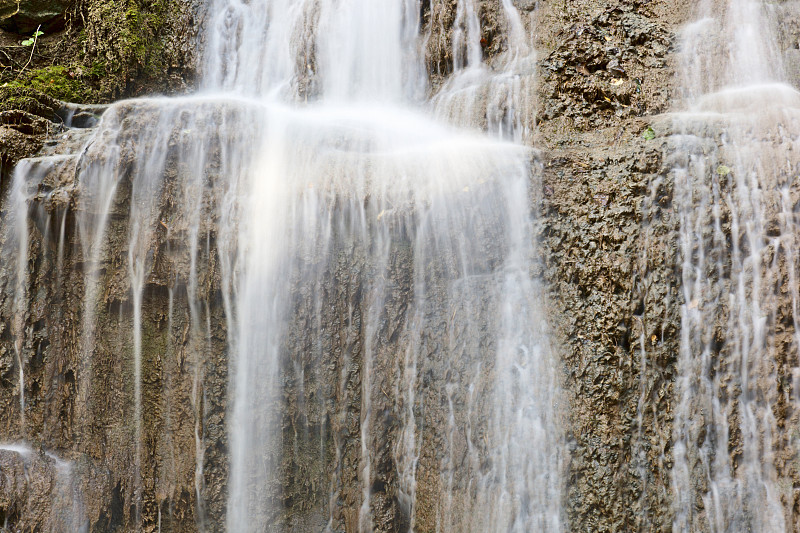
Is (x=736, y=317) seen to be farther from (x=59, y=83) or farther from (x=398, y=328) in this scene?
(x=59, y=83)

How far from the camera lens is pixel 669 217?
3.92 m

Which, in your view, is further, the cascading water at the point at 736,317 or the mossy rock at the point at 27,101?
the mossy rock at the point at 27,101

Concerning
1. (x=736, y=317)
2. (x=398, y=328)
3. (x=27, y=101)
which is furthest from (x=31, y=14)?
(x=736, y=317)

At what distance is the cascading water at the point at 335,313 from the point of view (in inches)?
152

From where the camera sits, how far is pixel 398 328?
159 inches

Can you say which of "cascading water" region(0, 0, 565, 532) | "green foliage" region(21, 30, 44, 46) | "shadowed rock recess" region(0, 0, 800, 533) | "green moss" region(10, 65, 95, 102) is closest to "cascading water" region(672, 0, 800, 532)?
"shadowed rock recess" region(0, 0, 800, 533)

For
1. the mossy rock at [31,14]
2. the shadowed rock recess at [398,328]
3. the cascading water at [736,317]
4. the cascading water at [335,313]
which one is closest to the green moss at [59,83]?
the mossy rock at [31,14]

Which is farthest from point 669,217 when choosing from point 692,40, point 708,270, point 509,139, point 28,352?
point 28,352

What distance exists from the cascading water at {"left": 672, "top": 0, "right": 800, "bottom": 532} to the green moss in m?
5.32

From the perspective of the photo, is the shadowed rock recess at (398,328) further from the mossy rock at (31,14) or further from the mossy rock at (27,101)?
the mossy rock at (31,14)

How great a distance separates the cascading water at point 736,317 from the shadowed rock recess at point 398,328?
0.05 ft

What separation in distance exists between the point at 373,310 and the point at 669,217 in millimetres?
2017

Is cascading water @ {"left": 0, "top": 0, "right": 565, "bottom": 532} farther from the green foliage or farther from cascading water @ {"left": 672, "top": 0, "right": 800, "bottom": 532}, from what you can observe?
the green foliage

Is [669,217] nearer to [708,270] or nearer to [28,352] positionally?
[708,270]
